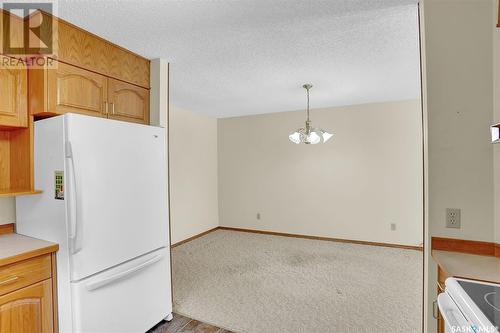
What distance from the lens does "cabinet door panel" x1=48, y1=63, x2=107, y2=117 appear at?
5.98 feet

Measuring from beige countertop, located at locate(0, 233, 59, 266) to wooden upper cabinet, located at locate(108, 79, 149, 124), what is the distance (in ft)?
3.45

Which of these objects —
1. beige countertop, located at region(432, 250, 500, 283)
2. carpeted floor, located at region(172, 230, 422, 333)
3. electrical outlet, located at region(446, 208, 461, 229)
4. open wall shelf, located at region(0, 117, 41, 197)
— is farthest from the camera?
carpeted floor, located at region(172, 230, 422, 333)

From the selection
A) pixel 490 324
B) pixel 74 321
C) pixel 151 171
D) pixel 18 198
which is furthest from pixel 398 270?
pixel 18 198

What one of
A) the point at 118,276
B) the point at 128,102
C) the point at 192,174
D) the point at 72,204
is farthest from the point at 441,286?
the point at 192,174

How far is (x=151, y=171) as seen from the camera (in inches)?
86.3

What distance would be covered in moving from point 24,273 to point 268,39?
232cm

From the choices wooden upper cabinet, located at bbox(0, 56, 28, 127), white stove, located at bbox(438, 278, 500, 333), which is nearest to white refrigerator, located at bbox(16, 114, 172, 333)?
wooden upper cabinet, located at bbox(0, 56, 28, 127)

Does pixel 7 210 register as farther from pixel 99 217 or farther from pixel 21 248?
pixel 99 217

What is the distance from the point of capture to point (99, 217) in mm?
1785

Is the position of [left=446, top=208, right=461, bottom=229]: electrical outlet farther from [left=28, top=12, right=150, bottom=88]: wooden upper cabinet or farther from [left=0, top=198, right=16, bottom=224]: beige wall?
[left=0, top=198, right=16, bottom=224]: beige wall

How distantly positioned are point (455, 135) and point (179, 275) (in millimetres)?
3181

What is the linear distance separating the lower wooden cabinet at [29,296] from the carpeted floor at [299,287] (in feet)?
3.76

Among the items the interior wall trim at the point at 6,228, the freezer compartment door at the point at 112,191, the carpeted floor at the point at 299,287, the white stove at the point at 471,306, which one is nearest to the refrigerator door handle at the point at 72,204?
the freezer compartment door at the point at 112,191

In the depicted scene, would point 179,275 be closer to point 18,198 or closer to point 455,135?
point 18,198
